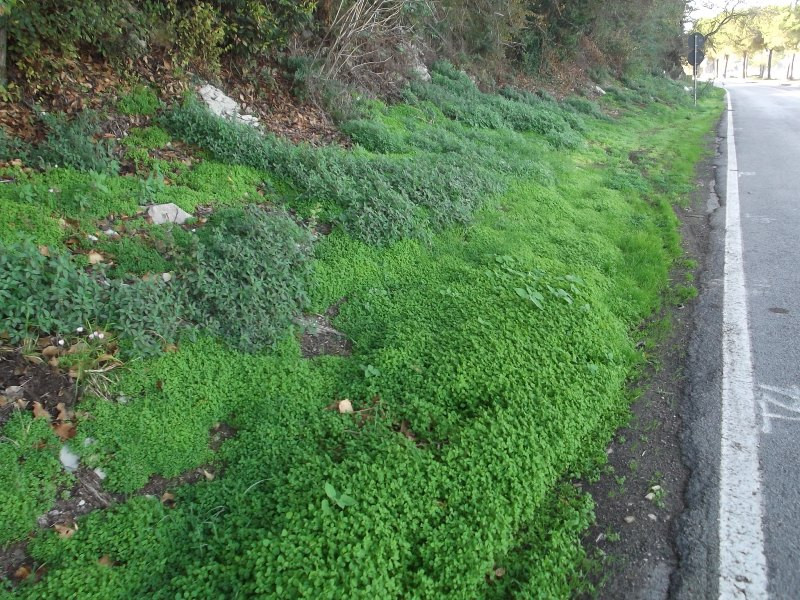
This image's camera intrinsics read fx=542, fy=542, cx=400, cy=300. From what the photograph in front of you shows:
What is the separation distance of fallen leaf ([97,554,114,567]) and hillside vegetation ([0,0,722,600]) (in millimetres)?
11

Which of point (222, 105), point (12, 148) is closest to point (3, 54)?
point (12, 148)

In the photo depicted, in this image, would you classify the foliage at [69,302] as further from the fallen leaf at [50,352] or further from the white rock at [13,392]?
the white rock at [13,392]

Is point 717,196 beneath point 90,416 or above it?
above

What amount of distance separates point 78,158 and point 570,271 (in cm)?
491

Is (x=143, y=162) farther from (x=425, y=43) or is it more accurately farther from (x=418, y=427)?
(x=425, y=43)

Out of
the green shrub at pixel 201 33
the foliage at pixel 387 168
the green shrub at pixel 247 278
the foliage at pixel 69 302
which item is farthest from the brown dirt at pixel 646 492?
the green shrub at pixel 201 33

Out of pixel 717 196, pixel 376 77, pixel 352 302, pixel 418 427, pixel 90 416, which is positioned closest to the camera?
pixel 90 416

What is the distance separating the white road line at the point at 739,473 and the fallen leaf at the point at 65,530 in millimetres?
3202

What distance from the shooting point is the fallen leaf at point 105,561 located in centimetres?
257

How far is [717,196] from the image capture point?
9.02m

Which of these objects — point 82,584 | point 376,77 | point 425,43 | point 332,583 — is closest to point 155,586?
point 82,584

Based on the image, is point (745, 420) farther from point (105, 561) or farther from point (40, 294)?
point (40, 294)

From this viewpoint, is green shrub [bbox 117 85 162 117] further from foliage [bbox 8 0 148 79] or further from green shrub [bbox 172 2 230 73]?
green shrub [bbox 172 2 230 73]

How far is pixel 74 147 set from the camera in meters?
5.25
